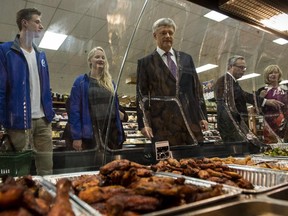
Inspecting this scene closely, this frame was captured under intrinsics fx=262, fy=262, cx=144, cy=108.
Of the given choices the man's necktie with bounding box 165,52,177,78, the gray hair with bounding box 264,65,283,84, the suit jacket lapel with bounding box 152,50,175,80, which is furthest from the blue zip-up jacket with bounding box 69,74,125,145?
the gray hair with bounding box 264,65,283,84

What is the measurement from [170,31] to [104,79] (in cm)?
83

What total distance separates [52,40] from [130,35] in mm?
908

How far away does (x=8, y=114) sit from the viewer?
1969mm

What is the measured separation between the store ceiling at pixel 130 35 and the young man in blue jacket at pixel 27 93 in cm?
36

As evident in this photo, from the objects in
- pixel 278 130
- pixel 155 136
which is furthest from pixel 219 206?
pixel 278 130

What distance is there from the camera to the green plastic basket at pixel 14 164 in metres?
1.53

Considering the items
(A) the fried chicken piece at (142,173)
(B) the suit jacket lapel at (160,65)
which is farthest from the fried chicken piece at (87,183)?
(B) the suit jacket lapel at (160,65)

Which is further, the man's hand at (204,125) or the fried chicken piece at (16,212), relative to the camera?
the man's hand at (204,125)

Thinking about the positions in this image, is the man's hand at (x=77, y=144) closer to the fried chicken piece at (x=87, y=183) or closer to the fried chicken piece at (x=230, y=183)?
the fried chicken piece at (x=87, y=183)

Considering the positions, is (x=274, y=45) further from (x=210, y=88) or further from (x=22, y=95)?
(x=22, y=95)

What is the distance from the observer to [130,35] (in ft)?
9.02

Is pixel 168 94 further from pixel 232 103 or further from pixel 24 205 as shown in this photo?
pixel 24 205

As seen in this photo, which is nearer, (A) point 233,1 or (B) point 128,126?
(A) point 233,1

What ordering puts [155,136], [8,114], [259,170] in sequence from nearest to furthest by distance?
[259,170] < [8,114] < [155,136]
